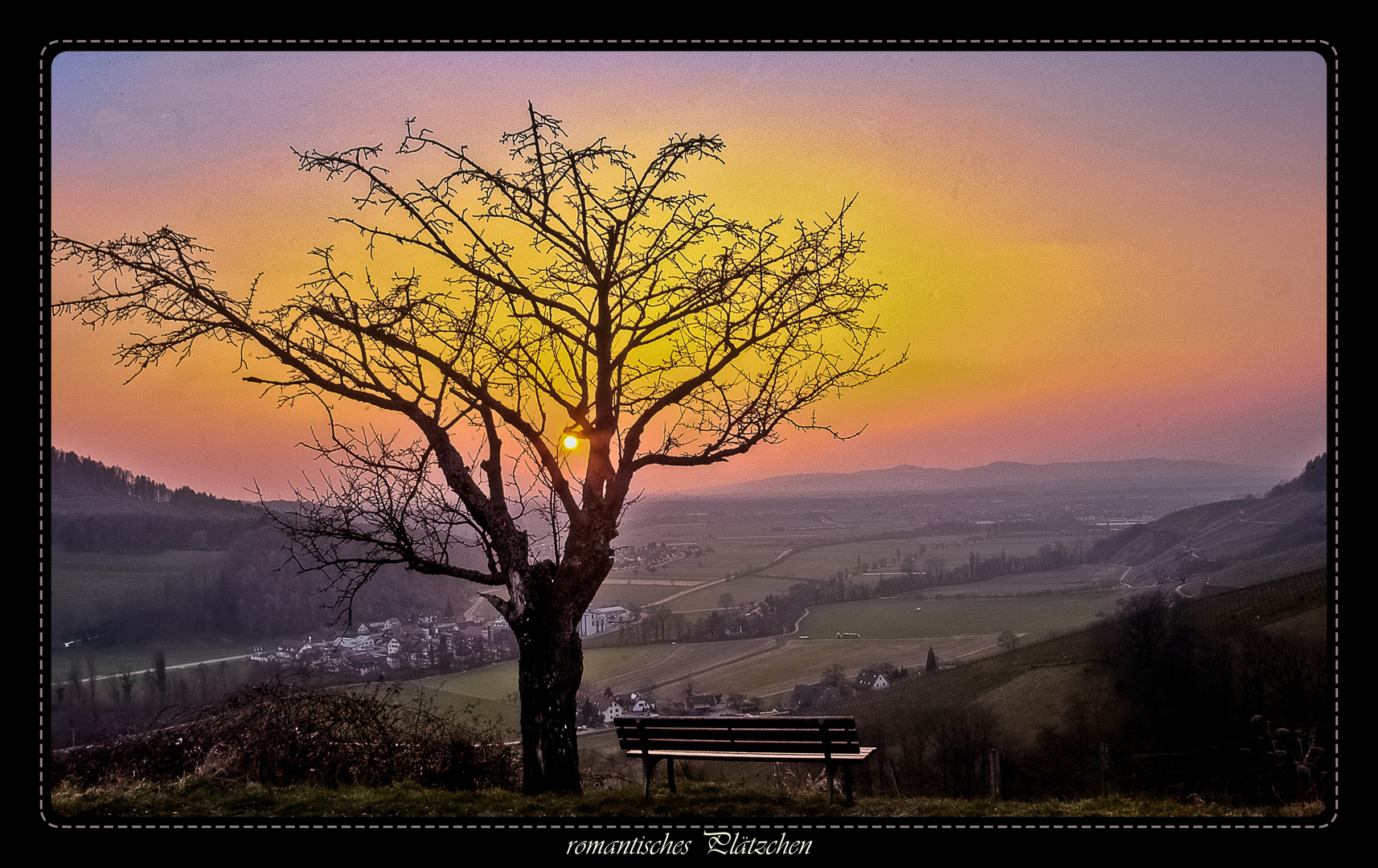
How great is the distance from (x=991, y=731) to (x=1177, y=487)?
35.0 feet

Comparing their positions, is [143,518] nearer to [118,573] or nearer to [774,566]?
[118,573]

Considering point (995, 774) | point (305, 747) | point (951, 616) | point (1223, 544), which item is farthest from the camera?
point (951, 616)

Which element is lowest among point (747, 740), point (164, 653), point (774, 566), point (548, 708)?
point (774, 566)

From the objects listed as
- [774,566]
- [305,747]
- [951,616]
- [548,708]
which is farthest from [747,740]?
[951,616]

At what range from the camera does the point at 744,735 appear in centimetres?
855

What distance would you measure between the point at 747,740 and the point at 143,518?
49.9ft

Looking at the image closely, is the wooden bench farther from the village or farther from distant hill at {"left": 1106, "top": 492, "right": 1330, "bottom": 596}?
distant hill at {"left": 1106, "top": 492, "right": 1330, "bottom": 596}

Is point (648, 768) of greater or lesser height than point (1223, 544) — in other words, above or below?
below

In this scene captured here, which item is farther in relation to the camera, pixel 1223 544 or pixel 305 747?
pixel 1223 544

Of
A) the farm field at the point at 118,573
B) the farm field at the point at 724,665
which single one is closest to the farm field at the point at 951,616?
the farm field at the point at 724,665

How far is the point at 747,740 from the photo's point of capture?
8.55 m

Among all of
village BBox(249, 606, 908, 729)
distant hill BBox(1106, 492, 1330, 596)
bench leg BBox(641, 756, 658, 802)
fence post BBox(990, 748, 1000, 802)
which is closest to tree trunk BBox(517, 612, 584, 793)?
village BBox(249, 606, 908, 729)

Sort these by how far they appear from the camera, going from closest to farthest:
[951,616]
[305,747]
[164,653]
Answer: [305,747] < [164,653] < [951,616]

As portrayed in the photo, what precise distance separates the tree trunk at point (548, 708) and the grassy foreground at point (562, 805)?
1.27 ft
